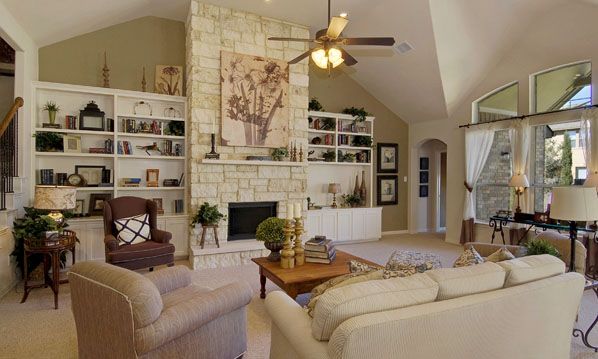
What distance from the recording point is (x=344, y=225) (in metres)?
6.85

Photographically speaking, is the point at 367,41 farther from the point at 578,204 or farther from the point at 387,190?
the point at 387,190

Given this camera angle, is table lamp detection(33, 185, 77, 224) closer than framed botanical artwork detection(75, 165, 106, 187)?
Yes

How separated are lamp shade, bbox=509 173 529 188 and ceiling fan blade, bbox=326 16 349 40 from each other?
4.17 m

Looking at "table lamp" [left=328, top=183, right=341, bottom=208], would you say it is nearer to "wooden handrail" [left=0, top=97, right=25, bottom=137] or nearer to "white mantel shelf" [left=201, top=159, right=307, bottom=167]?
"white mantel shelf" [left=201, top=159, right=307, bottom=167]

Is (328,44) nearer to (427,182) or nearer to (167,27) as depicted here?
(167,27)

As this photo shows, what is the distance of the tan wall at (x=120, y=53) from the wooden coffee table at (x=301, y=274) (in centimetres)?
392

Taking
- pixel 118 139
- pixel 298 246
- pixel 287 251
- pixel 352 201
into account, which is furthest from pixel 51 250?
pixel 352 201

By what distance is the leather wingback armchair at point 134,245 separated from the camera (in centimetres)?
390

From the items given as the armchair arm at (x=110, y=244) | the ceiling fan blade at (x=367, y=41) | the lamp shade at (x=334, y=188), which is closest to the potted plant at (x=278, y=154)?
the lamp shade at (x=334, y=188)

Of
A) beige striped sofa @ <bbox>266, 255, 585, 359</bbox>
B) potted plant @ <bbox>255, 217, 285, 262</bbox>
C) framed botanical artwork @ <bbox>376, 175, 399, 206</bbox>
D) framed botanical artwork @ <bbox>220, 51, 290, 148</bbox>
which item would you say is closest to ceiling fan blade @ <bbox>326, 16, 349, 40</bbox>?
potted plant @ <bbox>255, 217, 285, 262</bbox>

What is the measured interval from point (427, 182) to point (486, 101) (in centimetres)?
243

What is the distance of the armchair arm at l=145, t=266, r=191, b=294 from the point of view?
2586mm

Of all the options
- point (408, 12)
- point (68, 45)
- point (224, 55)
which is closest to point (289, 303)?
point (224, 55)

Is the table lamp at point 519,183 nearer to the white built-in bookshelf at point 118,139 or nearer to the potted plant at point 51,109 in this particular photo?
the white built-in bookshelf at point 118,139
